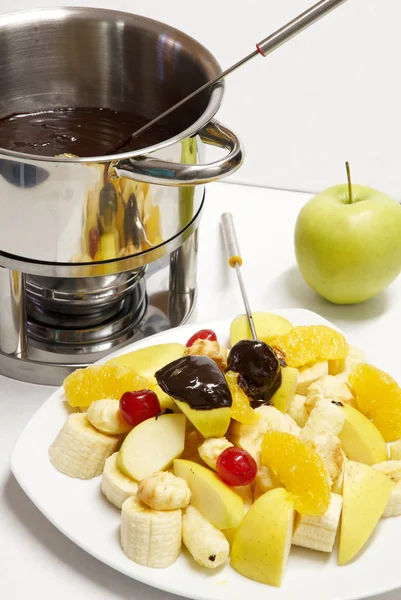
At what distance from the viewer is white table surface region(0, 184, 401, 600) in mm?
1132

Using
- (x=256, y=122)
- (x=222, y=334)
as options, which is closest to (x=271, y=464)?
(x=222, y=334)

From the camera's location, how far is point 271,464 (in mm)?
1147

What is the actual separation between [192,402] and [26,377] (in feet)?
1.16

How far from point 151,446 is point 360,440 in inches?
10.2

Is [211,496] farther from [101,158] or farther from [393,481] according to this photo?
→ [101,158]

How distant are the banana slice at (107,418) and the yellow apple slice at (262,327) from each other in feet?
0.84

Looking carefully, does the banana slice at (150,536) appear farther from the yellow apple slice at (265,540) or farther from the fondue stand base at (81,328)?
the fondue stand base at (81,328)

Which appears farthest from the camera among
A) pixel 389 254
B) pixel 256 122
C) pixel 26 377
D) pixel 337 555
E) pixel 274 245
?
pixel 256 122

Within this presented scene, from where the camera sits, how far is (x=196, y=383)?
3.87 feet

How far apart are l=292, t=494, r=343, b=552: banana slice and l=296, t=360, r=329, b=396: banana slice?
0.24m

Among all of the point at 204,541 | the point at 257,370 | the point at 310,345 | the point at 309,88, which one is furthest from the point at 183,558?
the point at 309,88

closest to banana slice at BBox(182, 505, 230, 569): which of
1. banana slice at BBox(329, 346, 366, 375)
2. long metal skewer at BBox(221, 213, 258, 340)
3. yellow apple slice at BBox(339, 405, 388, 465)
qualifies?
yellow apple slice at BBox(339, 405, 388, 465)

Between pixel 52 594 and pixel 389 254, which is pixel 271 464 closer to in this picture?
pixel 52 594

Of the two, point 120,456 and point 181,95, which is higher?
point 181,95
